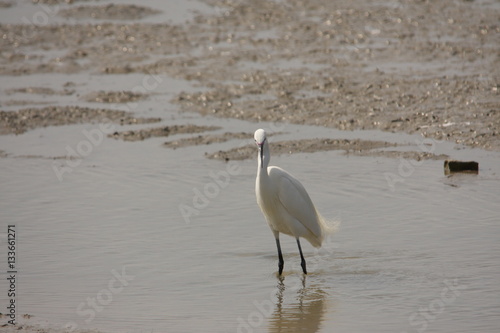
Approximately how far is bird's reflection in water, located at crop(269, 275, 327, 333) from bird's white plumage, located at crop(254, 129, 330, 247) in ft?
1.88

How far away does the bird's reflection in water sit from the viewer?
6938mm

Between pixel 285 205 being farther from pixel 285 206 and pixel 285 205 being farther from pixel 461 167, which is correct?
pixel 461 167

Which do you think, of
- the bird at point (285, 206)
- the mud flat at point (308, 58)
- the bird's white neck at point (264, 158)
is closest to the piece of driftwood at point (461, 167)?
the mud flat at point (308, 58)

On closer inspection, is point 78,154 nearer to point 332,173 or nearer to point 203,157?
point 203,157

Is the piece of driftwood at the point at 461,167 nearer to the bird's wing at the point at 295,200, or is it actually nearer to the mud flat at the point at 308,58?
the mud flat at the point at 308,58

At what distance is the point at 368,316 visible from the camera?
6969 mm

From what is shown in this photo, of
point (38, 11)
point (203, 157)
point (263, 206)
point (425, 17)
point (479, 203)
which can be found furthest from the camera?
point (38, 11)

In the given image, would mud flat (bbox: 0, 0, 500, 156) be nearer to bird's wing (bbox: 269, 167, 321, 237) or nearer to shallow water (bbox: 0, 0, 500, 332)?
shallow water (bbox: 0, 0, 500, 332)

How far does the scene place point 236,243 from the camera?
29.1ft

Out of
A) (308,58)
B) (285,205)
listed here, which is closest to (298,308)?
(285,205)

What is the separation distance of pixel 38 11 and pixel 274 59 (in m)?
7.98

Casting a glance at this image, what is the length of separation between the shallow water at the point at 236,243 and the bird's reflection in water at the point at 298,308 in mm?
20

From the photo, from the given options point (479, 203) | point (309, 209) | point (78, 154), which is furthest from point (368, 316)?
point (78, 154)

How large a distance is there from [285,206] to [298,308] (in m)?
1.24
